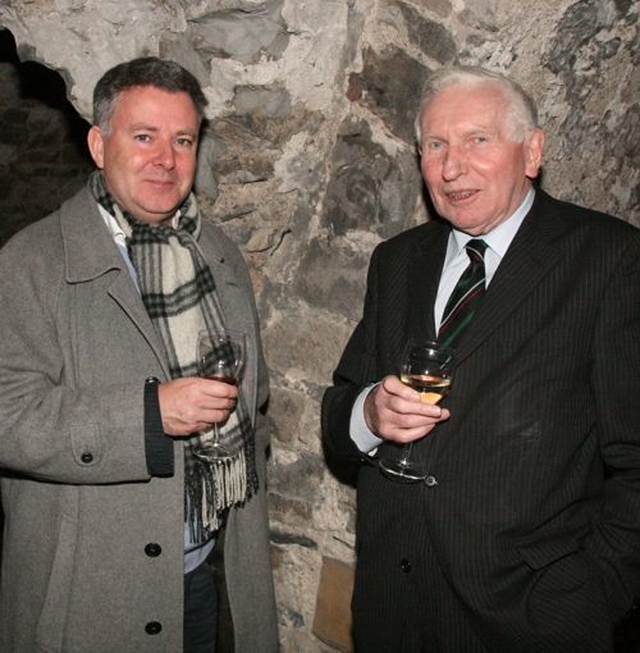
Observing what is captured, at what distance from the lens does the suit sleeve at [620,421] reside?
5.95ft

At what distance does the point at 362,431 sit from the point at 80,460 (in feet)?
2.43

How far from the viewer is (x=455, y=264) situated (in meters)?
2.13

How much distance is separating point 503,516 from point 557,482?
15 centimetres

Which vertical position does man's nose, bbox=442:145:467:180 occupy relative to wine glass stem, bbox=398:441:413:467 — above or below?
above

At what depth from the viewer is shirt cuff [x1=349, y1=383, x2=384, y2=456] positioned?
2107mm

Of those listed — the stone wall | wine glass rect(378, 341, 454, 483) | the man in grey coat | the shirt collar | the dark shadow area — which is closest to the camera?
wine glass rect(378, 341, 454, 483)

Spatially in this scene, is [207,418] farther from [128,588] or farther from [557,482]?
[557,482]

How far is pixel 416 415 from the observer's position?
1842 mm

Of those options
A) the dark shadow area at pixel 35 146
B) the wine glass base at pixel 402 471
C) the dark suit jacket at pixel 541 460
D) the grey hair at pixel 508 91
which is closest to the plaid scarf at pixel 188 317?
the wine glass base at pixel 402 471

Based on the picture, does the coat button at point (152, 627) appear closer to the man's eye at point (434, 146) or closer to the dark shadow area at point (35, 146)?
the man's eye at point (434, 146)

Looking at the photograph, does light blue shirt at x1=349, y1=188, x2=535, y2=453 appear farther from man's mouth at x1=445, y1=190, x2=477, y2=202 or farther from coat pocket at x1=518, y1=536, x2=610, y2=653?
coat pocket at x1=518, y1=536, x2=610, y2=653

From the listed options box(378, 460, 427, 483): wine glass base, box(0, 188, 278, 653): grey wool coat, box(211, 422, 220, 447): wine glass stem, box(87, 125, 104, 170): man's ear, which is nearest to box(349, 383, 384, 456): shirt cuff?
box(378, 460, 427, 483): wine glass base

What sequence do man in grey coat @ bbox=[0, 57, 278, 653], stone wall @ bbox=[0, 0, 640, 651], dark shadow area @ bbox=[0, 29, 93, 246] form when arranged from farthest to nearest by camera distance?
dark shadow area @ bbox=[0, 29, 93, 246]
stone wall @ bbox=[0, 0, 640, 651]
man in grey coat @ bbox=[0, 57, 278, 653]

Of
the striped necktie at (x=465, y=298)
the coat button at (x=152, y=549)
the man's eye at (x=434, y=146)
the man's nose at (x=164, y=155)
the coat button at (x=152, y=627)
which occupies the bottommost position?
the coat button at (x=152, y=627)
